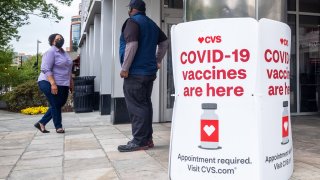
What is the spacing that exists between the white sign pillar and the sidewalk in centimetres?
85

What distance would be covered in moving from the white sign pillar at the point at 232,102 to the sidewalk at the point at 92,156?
2.79 feet

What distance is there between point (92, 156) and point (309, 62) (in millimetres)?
7781

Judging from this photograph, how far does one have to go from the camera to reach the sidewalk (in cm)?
405

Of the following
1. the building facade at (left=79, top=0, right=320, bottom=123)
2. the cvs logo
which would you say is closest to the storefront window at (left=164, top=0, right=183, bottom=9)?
the building facade at (left=79, top=0, right=320, bottom=123)

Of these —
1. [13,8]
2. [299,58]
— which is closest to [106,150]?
[299,58]

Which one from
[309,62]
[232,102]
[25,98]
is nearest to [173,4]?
[309,62]

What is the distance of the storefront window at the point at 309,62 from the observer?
10531 mm

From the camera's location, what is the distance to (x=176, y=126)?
3.25m

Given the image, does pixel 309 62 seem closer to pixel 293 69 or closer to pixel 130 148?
pixel 293 69

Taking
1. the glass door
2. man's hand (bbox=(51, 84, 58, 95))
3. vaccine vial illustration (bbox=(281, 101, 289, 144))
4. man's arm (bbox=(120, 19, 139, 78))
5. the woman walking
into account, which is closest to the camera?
vaccine vial illustration (bbox=(281, 101, 289, 144))

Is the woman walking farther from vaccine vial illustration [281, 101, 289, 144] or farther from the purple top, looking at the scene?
vaccine vial illustration [281, 101, 289, 144]

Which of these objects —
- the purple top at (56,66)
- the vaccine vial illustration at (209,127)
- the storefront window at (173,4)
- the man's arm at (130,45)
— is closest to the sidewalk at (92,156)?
the vaccine vial illustration at (209,127)

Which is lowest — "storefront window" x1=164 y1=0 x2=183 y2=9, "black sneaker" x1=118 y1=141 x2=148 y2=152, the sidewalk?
the sidewalk

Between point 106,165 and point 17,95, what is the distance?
38.6ft
